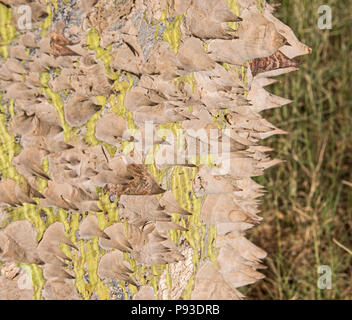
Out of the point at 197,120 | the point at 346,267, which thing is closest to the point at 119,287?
the point at 197,120

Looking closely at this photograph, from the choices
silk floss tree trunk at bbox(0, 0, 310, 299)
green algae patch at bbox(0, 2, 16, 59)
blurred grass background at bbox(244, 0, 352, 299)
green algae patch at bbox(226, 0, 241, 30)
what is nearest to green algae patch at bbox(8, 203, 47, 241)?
silk floss tree trunk at bbox(0, 0, 310, 299)

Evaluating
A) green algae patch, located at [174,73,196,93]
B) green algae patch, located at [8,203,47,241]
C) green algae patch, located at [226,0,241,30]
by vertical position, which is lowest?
green algae patch, located at [8,203,47,241]

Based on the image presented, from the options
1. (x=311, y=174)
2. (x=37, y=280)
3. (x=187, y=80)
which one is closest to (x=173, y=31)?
(x=187, y=80)

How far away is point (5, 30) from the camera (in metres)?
0.45

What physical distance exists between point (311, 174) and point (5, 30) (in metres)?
0.95

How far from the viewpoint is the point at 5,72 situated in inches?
18.1

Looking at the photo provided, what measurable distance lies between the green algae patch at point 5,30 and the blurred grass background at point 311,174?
785mm

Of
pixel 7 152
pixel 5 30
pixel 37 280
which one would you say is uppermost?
pixel 5 30

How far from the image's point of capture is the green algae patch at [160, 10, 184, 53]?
0.51 metres

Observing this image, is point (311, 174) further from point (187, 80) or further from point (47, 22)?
point (47, 22)

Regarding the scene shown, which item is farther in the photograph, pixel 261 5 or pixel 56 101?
pixel 261 5

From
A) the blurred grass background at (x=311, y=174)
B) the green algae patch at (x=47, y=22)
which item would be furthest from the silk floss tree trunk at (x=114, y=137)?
the blurred grass background at (x=311, y=174)

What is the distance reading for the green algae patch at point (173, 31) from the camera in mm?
514

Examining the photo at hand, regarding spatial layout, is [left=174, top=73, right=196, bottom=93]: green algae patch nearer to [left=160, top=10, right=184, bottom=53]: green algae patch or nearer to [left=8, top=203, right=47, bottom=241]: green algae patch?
[left=160, top=10, right=184, bottom=53]: green algae patch
